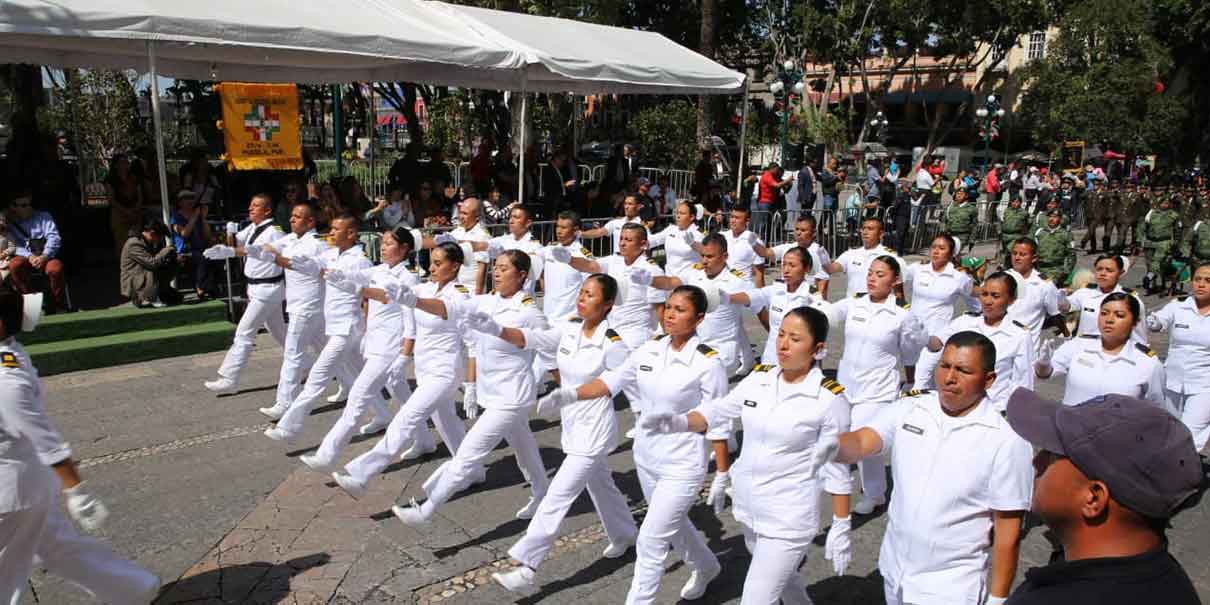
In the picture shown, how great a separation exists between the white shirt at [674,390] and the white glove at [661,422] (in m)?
0.33

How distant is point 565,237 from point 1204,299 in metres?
5.51

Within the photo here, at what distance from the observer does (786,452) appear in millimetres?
4180

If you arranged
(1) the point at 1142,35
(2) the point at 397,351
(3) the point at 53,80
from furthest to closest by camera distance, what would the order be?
(1) the point at 1142,35, (3) the point at 53,80, (2) the point at 397,351

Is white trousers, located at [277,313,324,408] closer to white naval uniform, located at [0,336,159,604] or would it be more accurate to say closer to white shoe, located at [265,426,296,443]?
white shoe, located at [265,426,296,443]

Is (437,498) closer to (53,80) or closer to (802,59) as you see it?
(53,80)

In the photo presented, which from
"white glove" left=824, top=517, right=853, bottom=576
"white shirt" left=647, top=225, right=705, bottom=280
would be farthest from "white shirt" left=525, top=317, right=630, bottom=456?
"white shirt" left=647, top=225, right=705, bottom=280

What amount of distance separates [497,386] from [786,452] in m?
2.22

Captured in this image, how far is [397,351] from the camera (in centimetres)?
700

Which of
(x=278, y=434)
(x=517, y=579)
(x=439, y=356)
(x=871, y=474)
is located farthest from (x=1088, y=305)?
(x=278, y=434)

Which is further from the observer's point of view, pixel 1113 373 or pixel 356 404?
pixel 356 404

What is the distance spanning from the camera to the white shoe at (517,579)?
4871 millimetres

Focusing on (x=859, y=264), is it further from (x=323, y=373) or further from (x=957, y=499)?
(x=957, y=499)

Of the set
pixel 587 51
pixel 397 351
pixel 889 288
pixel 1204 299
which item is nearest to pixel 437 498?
pixel 397 351

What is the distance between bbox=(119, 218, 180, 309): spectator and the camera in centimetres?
1070
